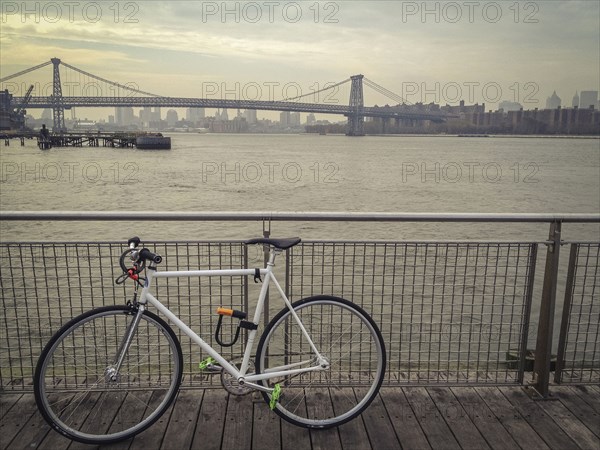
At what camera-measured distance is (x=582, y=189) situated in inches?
1602

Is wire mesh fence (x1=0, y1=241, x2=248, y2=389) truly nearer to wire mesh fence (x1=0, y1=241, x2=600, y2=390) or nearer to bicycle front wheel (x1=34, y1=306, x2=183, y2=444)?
wire mesh fence (x1=0, y1=241, x2=600, y2=390)

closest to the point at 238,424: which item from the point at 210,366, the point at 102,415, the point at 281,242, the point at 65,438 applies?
the point at 210,366

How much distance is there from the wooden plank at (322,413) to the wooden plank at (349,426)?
30 mm

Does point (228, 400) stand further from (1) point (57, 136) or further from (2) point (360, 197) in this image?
(1) point (57, 136)

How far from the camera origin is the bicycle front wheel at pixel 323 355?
2818mm

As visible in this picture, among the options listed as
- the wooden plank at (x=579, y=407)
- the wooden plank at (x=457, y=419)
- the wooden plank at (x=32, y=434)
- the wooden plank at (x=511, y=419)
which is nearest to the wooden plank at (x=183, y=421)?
the wooden plank at (x=32, y=434)

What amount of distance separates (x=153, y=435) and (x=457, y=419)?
1.65 meters

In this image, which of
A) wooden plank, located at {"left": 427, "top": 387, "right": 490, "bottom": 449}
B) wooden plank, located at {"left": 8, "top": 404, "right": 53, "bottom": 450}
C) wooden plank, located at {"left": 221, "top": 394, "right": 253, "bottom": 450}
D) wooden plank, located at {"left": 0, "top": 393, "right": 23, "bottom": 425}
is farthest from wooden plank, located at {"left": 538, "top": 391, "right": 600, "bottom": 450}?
wooden plank, located at {"left": 0, "top": 393, "right": 23, "bottom": 425}

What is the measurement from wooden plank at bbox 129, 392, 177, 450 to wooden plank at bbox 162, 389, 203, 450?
24 millimetres

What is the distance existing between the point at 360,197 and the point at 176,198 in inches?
475

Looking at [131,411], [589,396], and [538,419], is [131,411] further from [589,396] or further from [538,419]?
[589,396]

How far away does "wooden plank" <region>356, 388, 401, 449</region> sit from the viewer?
2721mm

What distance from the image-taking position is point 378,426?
2879mm

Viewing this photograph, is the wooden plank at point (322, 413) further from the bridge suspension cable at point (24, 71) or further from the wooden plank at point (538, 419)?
the bridge suspension cable at point (24, 71)
